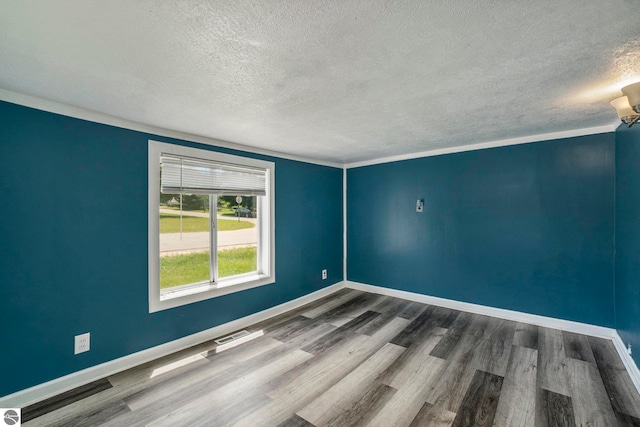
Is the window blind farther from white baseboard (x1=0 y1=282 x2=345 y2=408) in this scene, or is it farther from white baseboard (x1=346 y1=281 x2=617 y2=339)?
white baseboard (x1=346 y1=281 x2=617 y2=339)

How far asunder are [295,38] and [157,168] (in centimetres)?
207

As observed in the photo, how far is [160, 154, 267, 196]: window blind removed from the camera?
280 cm

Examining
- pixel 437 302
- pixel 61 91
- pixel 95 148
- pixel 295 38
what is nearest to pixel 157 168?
pixel 95 148

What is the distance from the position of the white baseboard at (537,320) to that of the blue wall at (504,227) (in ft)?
0.22

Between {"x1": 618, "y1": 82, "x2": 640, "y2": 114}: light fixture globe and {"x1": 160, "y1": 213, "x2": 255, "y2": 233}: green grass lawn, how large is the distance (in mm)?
3626

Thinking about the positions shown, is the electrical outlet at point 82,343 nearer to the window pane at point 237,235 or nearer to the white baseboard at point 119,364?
the white baseboard at point 119,364

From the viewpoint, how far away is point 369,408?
1.98m

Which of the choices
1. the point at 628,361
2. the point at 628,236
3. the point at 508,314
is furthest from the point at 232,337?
the point at 628,236

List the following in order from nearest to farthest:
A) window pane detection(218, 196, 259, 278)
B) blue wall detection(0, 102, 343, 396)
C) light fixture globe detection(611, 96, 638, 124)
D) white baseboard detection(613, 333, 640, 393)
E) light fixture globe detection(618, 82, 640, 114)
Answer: light fixture globe detection(618, 82, 640, 114) < light fixture globe detection(611, 96, 638, 124) < blue wall detection(0, 102, 343, 396) < white baseboard detection(613, 333, 640, 393) < window pane detection(218, 196, 259, 278)

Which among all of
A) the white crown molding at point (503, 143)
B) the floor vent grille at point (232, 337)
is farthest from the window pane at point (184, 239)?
the white crown molding at point (503, 143)

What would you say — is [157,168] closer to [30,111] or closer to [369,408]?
[30,111]

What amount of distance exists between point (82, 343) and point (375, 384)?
96.6 inches

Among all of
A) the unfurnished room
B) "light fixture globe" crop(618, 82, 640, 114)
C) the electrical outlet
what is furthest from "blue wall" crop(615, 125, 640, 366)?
the electrical outlet

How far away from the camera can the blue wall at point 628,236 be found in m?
2.28
